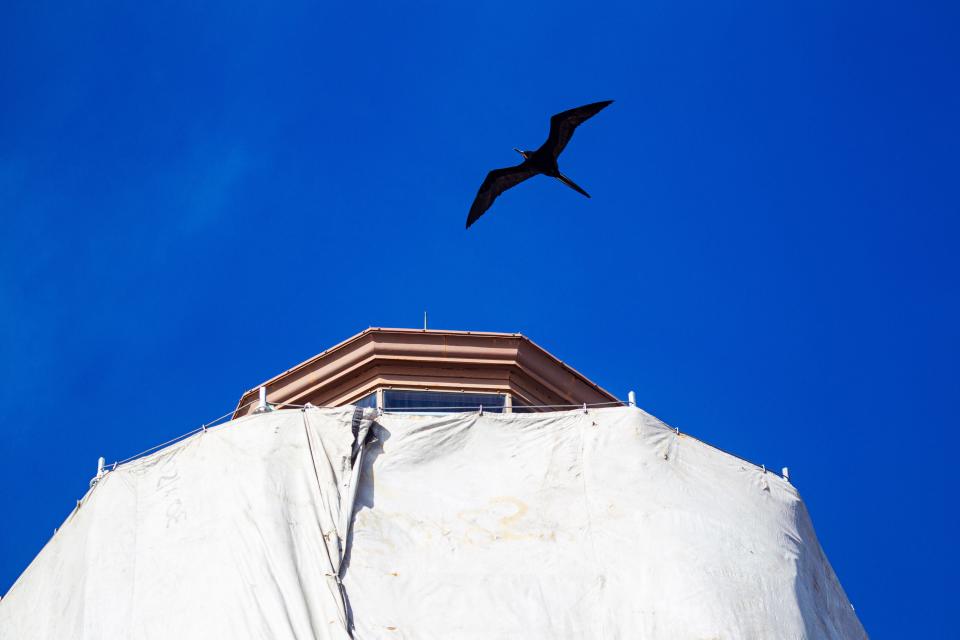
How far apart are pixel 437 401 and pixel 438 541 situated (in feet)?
15.5

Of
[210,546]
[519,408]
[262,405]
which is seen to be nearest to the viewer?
[210,546]

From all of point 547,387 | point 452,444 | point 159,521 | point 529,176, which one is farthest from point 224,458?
point 529,176

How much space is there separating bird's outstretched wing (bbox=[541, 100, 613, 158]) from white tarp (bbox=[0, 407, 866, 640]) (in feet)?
27.0

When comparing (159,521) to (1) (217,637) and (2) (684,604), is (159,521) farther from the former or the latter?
(2) (684,604)

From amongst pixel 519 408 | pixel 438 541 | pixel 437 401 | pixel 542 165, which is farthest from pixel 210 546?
pixel 542 165

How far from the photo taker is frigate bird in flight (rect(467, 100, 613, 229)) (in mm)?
41125

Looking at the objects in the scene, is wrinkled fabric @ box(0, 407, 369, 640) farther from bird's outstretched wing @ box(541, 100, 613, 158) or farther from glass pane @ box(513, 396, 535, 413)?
bird's outstretched wing @ box(541, 100, 613, 158)

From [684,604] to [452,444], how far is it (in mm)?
5004

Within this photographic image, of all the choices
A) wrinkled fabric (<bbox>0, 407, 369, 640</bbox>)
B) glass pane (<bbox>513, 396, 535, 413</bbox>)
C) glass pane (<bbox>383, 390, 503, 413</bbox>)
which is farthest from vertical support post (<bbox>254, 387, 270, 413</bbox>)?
glass pane (<bbox>513, 396, 535, 413</bbox>)

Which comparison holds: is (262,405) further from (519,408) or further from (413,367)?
(519,408)

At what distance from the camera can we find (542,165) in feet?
138

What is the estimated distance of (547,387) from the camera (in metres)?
38.0

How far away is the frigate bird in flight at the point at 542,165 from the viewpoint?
41.1 m

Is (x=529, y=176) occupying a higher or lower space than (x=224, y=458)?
higher
